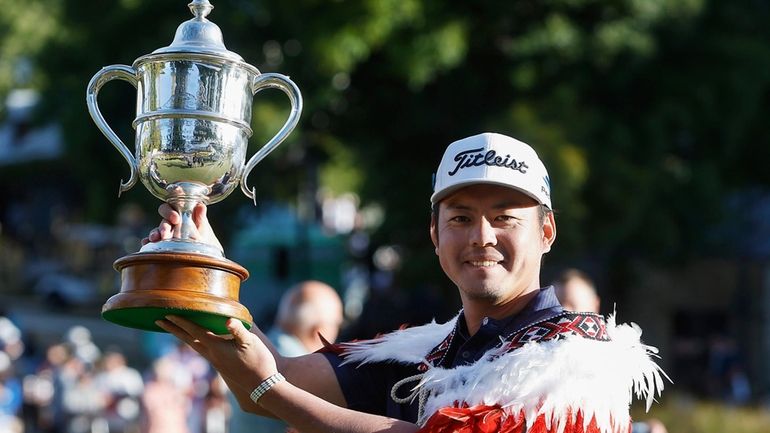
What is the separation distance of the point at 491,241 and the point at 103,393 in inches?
570

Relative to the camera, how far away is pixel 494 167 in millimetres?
3693

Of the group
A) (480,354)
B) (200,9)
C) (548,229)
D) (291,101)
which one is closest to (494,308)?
(480,354)

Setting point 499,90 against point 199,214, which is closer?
point 199,214

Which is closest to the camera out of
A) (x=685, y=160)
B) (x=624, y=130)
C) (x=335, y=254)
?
(x=624, y=130)

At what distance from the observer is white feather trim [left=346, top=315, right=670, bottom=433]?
3441mm

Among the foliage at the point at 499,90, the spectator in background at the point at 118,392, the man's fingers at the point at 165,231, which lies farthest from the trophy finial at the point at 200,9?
the spectator in background at the point at 118,392

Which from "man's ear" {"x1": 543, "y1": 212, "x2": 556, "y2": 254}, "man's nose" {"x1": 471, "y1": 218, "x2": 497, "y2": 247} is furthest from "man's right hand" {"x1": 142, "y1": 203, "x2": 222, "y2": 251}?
"man's ear" {"x1": 543, "y1": 212, "x2": 556, "y2": 254}

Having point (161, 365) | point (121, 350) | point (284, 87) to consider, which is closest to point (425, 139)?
point (161, 365)

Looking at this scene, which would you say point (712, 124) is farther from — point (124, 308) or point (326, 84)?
point (124, 308)

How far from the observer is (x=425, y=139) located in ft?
65.5

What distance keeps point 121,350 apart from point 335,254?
5.62 meters

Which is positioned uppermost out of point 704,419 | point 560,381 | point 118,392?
point 118,392

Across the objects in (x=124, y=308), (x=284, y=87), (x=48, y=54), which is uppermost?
(x=48, y=54)

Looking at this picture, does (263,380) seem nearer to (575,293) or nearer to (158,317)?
(158,317)
